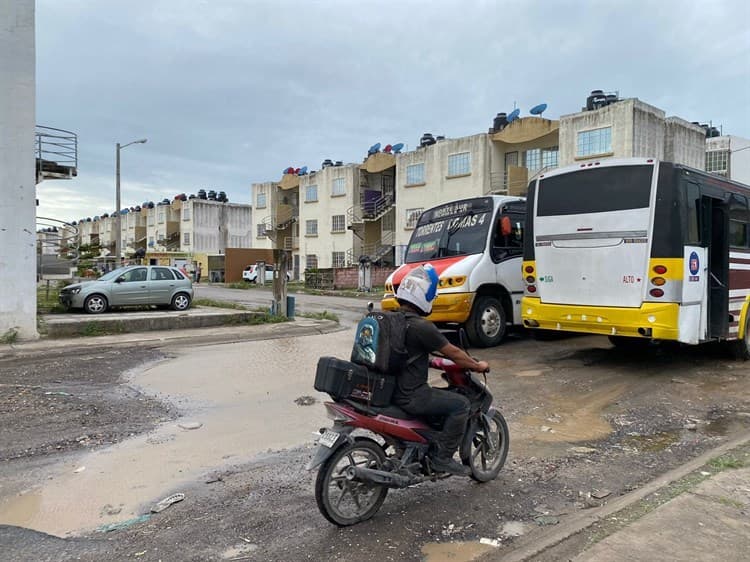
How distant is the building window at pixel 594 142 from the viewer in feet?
93.5

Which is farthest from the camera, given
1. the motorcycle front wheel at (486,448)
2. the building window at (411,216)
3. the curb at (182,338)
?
the building window at (411,216)

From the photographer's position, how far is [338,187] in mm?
47281

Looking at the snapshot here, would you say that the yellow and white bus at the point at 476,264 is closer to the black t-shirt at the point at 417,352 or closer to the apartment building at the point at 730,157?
the black t-shirt at the point at 417,352

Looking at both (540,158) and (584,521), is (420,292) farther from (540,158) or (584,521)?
(540,158)

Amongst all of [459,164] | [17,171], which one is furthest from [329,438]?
[459,164]

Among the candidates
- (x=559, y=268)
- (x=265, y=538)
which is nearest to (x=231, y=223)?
(x=559, y=268)

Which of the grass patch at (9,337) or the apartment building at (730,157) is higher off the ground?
the apartment building at (730,157)

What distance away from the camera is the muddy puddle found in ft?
13.8

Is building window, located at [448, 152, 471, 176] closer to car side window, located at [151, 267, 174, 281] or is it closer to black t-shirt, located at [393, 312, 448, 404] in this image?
car side window, located at [151, 267, 174, 281]

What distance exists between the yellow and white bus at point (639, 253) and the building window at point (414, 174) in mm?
29708

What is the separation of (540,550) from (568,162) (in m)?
29.4

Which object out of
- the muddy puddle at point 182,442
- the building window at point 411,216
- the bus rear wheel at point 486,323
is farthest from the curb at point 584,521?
the building window at point 411,216

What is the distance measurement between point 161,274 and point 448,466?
51.8 feet

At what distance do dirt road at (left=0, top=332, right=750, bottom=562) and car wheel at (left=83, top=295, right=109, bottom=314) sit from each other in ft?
21.7
